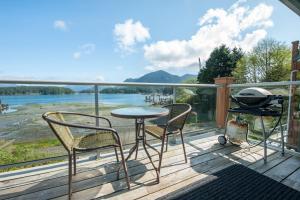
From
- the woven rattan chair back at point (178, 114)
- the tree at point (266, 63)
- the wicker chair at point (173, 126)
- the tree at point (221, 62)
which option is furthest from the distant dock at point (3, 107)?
the tree at point (221, 62)

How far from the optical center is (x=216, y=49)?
19703 millimetres

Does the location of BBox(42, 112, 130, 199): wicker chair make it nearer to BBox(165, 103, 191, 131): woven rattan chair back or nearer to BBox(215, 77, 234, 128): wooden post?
BBox(165, 103, 191, 131): woven rattan chair back

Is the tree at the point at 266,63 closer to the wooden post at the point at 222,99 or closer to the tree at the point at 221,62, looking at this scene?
the tree at the point at 221,62

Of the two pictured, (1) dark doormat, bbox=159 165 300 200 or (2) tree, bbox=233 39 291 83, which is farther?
(2) tree, bbox=233 39 291 83

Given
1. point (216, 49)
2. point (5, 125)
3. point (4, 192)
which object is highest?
point (216, 49)

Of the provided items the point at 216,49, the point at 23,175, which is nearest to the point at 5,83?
the point at 23,175

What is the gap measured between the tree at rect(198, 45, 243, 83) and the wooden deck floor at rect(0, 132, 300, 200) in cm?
1696

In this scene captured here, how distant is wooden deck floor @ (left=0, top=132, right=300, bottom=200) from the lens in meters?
1.79

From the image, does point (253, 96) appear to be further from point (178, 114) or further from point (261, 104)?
point (178, 114)

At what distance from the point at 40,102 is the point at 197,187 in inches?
79.0

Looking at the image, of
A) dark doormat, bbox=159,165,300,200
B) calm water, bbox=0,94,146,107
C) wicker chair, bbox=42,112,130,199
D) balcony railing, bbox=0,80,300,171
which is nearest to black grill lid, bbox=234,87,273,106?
balcony railing, bbox=0,80,300,171

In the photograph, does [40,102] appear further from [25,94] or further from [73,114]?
[73,114]

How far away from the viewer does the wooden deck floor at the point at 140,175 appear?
5.87ft

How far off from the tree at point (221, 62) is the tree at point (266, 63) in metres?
3.52
